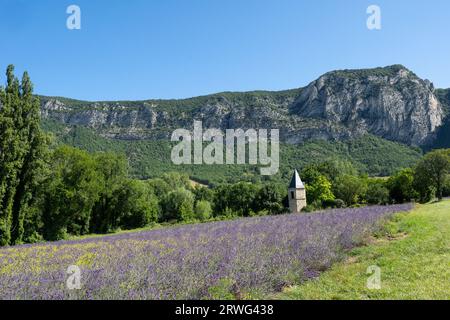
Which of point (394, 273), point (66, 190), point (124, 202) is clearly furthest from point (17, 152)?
point (394, 273)

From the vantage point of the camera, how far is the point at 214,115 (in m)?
176

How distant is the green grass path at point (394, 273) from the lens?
6.67 m

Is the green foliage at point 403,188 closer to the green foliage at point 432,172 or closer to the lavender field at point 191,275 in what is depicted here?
the green foliage at point 432,172

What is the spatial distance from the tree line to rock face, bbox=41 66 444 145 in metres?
90.2

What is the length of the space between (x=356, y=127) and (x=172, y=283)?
6502 inches

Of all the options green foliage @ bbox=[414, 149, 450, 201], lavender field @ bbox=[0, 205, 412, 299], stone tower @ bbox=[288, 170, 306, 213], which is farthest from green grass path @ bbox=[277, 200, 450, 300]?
green foliage @ bbox=[414, 149, 450, 201]

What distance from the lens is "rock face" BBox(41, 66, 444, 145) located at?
160 meters

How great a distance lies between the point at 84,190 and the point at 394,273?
35.1 meters

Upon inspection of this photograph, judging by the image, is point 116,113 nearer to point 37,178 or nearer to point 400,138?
point 400,138

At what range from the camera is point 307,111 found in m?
176

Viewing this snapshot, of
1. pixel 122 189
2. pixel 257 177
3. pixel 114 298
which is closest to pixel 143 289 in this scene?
pixel 114 298

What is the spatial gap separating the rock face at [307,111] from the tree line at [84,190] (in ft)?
296

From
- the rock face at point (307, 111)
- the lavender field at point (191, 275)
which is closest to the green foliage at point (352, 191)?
the lavender field at point (191, 275)

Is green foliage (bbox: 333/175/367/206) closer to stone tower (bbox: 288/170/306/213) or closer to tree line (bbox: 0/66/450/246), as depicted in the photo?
tree line (bbox: 0/66/450/246)
